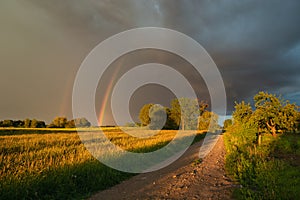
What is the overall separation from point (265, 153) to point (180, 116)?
7150 cm

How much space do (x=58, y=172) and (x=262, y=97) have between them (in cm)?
1788

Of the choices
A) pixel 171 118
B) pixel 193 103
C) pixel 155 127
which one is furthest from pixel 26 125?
pixel 193 103

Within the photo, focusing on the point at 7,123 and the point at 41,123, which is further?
the point at 41,123

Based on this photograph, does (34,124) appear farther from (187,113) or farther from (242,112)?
(242,112)

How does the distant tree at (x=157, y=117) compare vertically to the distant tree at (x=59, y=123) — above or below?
above

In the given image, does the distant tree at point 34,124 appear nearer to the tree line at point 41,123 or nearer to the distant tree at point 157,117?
the tree line at point 41,123

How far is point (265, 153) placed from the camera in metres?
Answer: 11.9

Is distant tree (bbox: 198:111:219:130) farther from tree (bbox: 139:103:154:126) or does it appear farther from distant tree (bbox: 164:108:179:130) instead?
tree (bbox: 139:103:154:126)

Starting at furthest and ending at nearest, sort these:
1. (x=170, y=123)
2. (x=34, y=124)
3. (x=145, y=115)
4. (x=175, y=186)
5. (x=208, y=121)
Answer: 1. (x=34, y=124)
2. (x=170, y=123)
3. (x=145, y=115)
4. (x=208, y=121)
5. (x=175, y=186)

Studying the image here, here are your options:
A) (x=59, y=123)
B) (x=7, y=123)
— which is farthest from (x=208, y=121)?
(x=7, y=123)

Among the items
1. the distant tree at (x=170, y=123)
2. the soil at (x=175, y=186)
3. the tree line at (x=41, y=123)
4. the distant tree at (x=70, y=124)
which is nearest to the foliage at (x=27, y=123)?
the tree line at (x=41, y=123)

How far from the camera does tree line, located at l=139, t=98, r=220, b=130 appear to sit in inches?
3120

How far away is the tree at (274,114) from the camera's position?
16.3m

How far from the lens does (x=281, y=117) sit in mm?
16266
